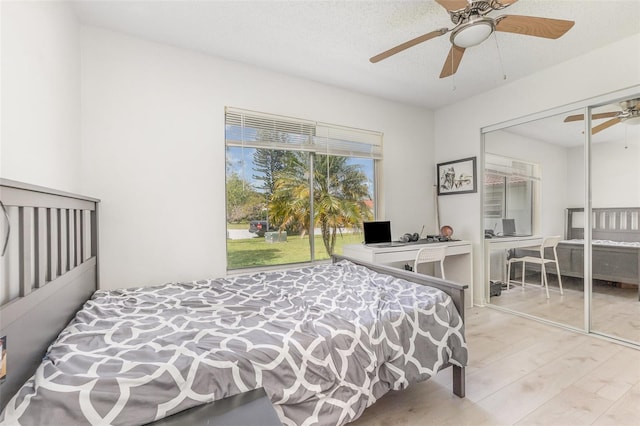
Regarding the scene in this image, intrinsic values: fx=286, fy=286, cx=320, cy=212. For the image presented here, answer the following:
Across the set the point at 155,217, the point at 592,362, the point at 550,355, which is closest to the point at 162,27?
the point at 155,217

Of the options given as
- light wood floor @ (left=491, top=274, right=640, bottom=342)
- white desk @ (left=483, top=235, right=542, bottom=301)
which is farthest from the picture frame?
light wood floor @ (left=491, top=274, right=640, bottom=342)

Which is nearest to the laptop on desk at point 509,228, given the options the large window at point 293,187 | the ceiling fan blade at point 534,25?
the large window at point 293,187

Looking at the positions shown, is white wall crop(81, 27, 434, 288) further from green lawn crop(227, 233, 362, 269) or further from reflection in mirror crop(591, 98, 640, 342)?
reflection in mirror crop(591, 98, 640, 342)

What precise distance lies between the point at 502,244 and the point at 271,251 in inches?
109

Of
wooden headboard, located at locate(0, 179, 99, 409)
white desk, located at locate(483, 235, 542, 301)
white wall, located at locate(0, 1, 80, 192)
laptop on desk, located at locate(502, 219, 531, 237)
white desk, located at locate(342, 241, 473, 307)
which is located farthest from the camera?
laptop on desk, located at locate(502, 219, 531, 237)

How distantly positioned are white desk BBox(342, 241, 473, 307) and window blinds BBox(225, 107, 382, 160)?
3.90ft

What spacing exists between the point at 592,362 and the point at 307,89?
3516mm

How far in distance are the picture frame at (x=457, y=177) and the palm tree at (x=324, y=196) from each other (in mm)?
1185

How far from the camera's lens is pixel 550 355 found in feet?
7.52

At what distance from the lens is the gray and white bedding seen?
98cm

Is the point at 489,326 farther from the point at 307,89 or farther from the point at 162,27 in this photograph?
the point at 162,27

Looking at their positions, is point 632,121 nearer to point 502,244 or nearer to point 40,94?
point 502,244

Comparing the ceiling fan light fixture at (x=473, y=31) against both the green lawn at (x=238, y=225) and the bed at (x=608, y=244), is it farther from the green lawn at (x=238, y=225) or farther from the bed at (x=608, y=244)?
the green lawn at (x=238, y=225)

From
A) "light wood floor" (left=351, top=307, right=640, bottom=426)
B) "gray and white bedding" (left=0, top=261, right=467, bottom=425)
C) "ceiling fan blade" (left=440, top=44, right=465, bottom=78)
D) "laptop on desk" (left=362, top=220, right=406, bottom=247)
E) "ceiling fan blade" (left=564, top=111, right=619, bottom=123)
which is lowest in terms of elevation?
"light wood floor" (left=351, top=307, right=640, bottom=426)
